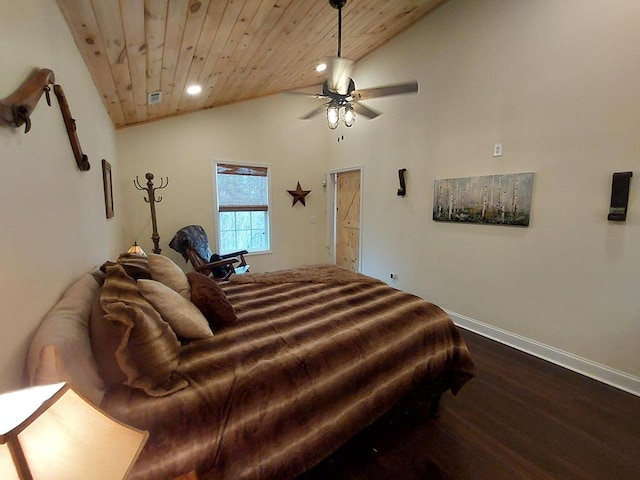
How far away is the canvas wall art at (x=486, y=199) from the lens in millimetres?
2777

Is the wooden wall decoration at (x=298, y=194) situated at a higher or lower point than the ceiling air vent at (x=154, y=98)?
lower

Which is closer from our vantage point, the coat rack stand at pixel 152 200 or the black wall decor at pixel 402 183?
the coat rack stand at pixel 152 200

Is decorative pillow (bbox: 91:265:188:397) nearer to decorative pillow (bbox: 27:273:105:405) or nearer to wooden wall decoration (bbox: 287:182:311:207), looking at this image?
decorative pillow (bbox: 27:273:105:405)

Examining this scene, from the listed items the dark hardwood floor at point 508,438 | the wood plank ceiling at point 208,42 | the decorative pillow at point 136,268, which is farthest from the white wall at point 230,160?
the dark hardwood floor at point 508,438

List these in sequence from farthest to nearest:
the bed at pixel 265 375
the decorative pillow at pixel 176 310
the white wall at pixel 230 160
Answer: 1. the white wall at pixel 230 160
2. the decorative pillow at pixel 176 310
3. the bed at pixel 265 375

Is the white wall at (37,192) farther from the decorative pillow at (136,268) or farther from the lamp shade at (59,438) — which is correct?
the lamp shade at (59,438)

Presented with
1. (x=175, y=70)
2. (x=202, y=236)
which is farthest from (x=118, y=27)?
(x=202, y=236)

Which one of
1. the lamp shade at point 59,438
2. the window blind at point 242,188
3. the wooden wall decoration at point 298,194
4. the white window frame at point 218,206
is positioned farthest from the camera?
the wooden wall decoration at point 298,194

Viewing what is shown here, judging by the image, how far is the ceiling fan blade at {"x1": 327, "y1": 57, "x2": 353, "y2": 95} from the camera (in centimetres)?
228

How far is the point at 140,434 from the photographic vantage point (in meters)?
0.65

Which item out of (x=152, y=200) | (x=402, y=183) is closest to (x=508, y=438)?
(x=402, y=183)

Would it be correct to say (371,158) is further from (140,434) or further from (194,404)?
(140,434)

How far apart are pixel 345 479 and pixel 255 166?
4.17 meters

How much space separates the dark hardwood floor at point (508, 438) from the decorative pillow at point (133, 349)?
0.81m
